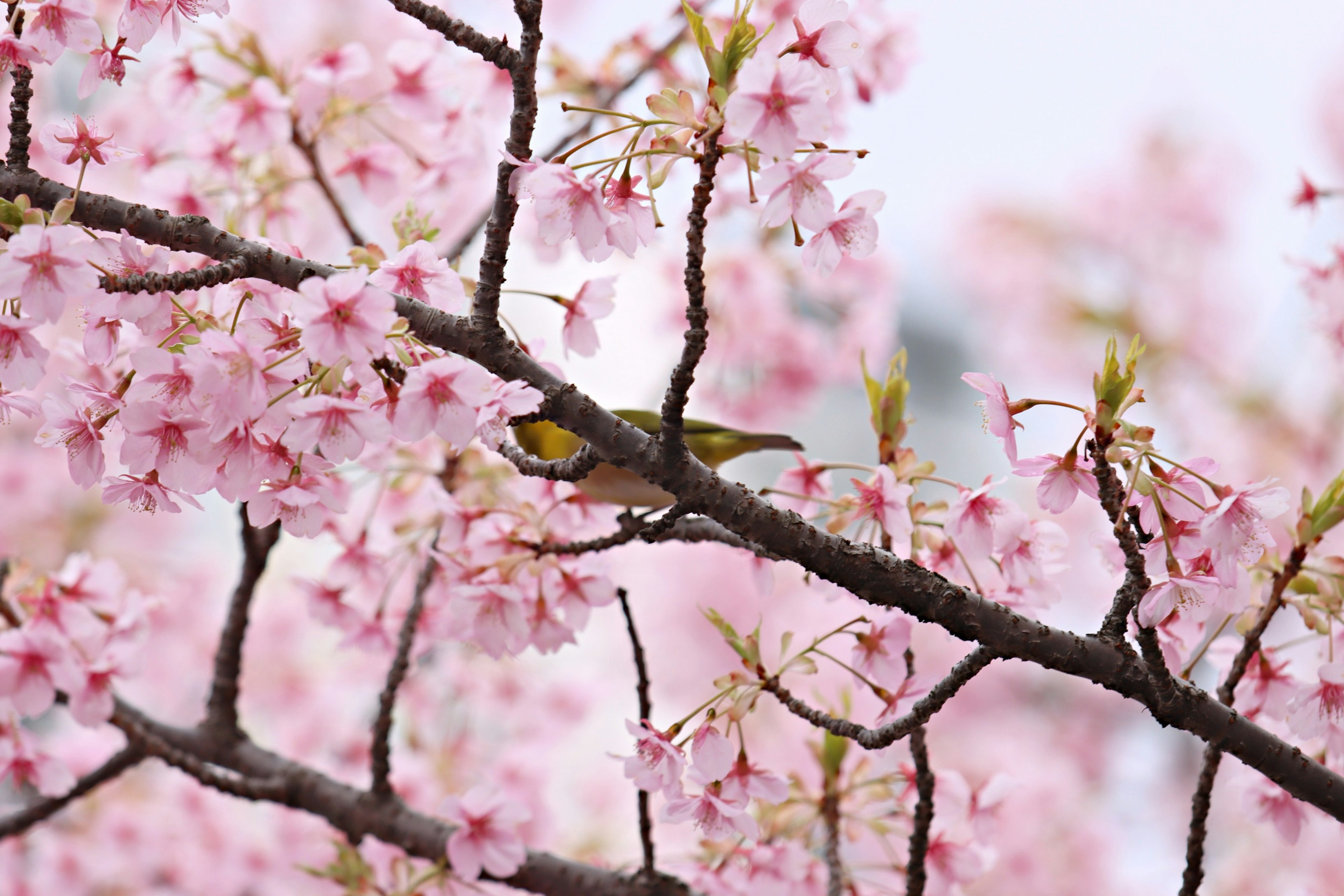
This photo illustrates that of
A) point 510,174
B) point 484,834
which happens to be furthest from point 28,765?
point 510,174

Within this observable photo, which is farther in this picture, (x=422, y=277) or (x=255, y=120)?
(x=255, y=120)

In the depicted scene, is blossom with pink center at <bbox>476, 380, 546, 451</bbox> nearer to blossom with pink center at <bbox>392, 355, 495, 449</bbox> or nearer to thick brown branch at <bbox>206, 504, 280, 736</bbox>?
blossom with pink center at <bbox>392, 355, 495, 449</bbox>

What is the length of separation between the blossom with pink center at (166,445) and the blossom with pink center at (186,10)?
35 centimetres

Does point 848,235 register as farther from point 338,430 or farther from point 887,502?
point 338,430

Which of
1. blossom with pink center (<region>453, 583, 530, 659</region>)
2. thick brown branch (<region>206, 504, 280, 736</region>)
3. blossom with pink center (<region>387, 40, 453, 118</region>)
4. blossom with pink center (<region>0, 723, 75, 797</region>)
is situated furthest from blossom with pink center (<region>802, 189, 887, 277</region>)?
blossom with pink center (<region>0, 723, 75, 797</region>)

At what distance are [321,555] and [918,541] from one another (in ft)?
12.4

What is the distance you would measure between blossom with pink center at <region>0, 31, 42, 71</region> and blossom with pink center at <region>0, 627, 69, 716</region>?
0.79 metres

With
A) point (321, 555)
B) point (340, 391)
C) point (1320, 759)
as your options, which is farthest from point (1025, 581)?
point (321, 555)

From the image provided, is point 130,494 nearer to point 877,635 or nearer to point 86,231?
point 86,231

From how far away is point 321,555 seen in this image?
174 inches

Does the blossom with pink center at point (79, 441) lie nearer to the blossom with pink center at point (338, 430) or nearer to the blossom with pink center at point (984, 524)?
the blossom with pink center at point (338, 430)

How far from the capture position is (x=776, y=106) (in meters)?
0.72

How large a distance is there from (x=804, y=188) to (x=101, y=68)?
2.16 ft

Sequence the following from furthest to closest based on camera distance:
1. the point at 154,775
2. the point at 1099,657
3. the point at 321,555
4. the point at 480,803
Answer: the point at 321,555 < the point at 154,775 < the point at 480,803 < the point at 1099,657
